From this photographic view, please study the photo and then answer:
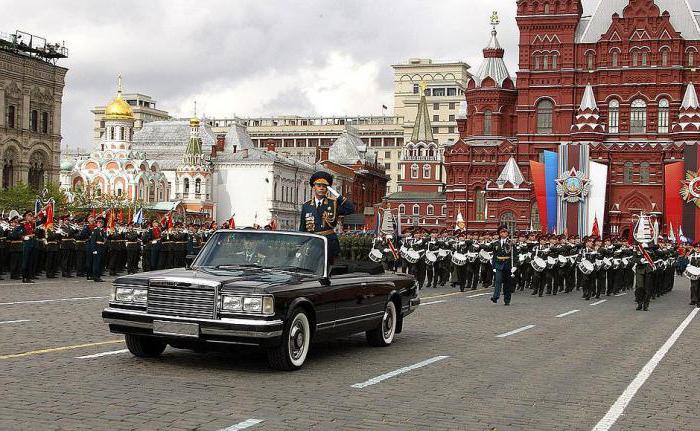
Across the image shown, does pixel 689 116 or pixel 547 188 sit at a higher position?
pixel 689 116

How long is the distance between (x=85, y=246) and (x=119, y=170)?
68073 mm

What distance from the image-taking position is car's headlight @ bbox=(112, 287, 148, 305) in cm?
1000

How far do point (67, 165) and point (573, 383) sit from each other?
98.8 m

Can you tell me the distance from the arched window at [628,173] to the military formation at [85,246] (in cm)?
4748

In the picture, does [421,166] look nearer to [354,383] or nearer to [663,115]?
[663,115]

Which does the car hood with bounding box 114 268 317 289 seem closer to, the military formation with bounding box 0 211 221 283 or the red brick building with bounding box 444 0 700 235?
the military formation with bounding box 0 211 221 283

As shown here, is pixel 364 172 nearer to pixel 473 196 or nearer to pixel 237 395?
pixel 473 196

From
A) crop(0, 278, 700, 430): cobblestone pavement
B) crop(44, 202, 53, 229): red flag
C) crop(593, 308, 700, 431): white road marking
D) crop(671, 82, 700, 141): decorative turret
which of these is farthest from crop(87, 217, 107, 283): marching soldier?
crop(671, 82, 700, 141): decorative turret

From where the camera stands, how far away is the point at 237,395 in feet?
28.4

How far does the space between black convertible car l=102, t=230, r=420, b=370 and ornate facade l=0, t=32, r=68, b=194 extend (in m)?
60.5

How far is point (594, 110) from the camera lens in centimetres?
7500

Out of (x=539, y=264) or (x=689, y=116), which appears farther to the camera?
(x=689, y=116)

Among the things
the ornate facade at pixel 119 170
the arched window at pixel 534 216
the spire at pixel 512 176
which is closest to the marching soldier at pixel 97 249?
the spire at pixel 512 176

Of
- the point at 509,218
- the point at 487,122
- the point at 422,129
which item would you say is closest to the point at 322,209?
the point at 509,218
